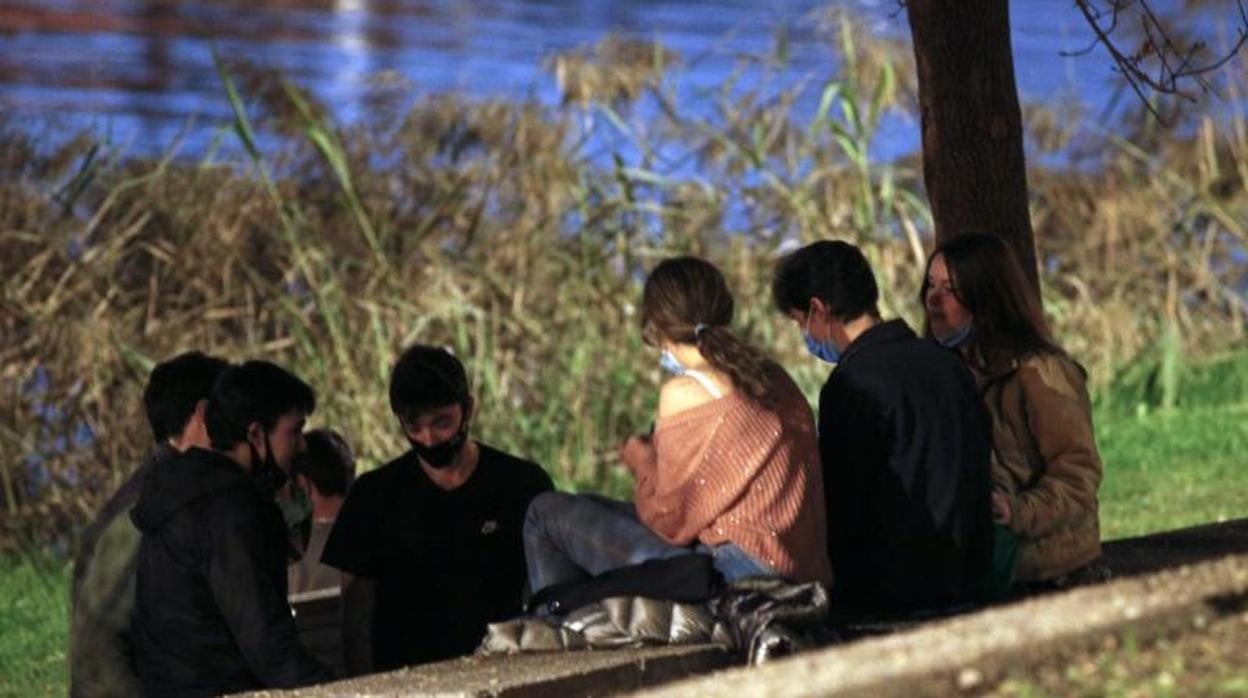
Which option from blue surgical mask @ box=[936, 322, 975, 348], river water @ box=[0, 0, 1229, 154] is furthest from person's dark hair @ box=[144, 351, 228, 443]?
river water @ box=[0, 0, 1229, 154]

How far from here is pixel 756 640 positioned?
6.68 m

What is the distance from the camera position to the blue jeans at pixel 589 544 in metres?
6.95

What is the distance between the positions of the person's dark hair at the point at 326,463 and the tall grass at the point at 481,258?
13.0 feet

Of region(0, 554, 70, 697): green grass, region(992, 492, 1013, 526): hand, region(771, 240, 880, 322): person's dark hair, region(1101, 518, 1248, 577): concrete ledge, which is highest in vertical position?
region(771, 240, 880, 322): person's dark hair

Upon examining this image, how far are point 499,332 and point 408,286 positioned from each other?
0.48 metres

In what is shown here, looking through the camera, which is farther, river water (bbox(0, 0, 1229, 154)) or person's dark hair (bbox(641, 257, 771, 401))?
river water (bbox(0, 0, 1229, 154))

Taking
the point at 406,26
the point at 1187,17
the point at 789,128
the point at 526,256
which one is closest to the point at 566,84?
the point at 789,128

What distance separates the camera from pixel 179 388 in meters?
7.32

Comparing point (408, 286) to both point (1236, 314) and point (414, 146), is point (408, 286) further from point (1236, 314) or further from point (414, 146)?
point (1236, 314)

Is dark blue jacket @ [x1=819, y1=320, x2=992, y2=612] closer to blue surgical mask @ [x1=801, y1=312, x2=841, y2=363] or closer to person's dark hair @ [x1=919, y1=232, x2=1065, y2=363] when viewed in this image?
blue surgical mask @ [x1=801, y1=312, x2=841, y2=363]

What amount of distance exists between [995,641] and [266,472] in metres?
2.35

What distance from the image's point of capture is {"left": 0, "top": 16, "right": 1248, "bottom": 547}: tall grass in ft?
43.0

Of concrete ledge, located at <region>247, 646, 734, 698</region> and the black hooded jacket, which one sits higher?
the black hooded jacket

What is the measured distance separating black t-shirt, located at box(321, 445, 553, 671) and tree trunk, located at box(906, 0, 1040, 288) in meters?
2.01
